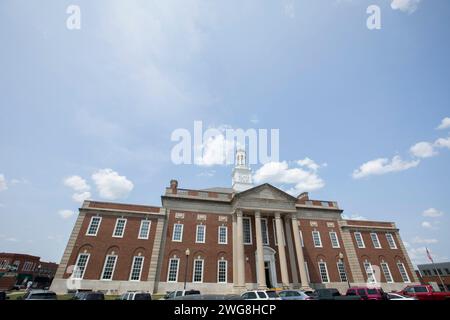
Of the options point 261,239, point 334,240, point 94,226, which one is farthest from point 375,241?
point 94,226

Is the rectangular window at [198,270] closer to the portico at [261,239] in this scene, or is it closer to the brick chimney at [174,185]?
the portico at [261,239]

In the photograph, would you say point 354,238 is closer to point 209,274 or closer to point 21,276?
point 209,274

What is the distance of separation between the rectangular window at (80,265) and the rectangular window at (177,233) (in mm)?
10735

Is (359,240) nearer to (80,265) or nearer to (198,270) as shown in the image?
(198,270)

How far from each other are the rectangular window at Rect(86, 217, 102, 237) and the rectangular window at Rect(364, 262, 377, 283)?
39977 mm

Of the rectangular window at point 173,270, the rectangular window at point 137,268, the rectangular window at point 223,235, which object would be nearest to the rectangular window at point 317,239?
the rectangular window at point 223,235

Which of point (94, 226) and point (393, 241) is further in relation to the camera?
point (393, 241)

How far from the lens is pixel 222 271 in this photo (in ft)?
94.8

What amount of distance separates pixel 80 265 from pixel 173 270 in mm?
11187

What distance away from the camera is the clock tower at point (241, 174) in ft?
159

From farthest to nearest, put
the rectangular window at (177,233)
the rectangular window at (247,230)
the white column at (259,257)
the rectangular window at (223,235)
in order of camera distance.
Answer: the rectangular window at (247,230) < the rectangular window at (223,235) < the rectangular window at (177,233) < the white column at (259,257)
